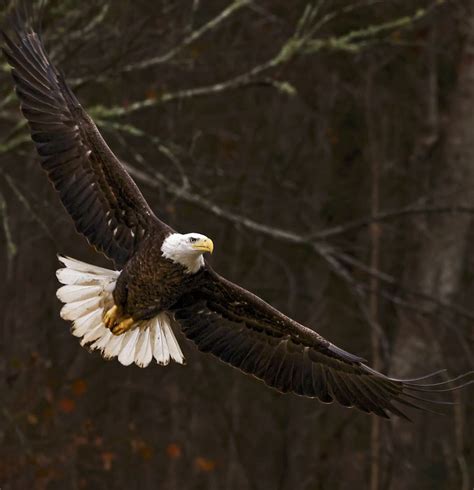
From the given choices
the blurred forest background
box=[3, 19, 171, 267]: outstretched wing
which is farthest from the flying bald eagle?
the blurred forest background

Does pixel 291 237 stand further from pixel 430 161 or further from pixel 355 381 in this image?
pixel 430 161

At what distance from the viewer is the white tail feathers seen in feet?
25.6

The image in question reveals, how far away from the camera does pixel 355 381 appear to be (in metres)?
7.79

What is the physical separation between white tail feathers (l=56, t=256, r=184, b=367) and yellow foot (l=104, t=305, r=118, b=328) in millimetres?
46

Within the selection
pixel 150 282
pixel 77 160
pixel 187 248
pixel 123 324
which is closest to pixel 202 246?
pixel 187 248

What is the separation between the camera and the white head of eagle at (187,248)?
24.2 ft

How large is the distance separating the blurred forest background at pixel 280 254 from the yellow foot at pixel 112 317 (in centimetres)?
263

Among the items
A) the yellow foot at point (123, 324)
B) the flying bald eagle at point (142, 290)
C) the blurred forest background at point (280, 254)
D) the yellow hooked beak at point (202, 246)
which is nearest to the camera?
the yellow hooked beak at point (202, 246)

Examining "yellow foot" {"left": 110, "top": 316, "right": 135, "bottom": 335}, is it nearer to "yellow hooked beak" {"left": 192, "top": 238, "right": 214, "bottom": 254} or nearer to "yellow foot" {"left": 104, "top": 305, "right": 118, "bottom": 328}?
"yellow foot" {"left": 104, "top": 305, "right": 118, "bottom": 328}

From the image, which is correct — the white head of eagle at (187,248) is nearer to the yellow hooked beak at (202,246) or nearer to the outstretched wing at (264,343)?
the yellow hooked beak at (202,246)

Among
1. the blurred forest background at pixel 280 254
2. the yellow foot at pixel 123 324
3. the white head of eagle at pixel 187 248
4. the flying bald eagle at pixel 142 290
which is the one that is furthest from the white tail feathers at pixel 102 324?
the blurred forest background at pixel 280 254

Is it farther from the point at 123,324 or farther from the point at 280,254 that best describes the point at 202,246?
the point at 280,254

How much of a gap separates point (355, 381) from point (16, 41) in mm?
2437

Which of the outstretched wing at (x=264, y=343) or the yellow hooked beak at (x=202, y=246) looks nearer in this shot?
the yellow hooked beak at (x=202, y=246)
